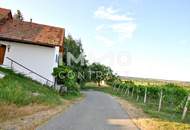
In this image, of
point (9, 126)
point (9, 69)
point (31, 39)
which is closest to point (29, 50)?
point (31, 39)

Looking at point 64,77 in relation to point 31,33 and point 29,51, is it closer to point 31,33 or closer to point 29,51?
point 29,51

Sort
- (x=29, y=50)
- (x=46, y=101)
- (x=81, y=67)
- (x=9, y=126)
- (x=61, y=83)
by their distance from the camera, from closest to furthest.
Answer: (x=9, y=126)
(x=46, y=101)
(x=29, y=50)
(x=61, y=83)
(x=81, y=67)

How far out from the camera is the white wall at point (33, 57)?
27469 millimetres

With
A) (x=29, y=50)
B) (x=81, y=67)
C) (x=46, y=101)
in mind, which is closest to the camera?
(x=46, y=101)

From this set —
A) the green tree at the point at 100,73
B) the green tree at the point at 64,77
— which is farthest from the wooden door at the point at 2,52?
the green tree at the point at 100,73

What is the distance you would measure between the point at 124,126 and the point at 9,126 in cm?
506

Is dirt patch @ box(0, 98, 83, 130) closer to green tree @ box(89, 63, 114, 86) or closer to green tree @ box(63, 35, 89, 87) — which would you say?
green tree @ box(63, 35, 89, 87)

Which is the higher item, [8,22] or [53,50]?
[8,22]

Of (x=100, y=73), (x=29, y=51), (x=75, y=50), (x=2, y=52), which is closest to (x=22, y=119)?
(x=29, y=51)

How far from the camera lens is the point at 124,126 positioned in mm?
12422

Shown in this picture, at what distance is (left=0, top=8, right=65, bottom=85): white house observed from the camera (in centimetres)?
2733

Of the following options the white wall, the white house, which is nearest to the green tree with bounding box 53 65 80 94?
the white house

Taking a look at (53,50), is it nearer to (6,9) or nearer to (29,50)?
(29,50)

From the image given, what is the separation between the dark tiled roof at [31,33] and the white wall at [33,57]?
64cm
